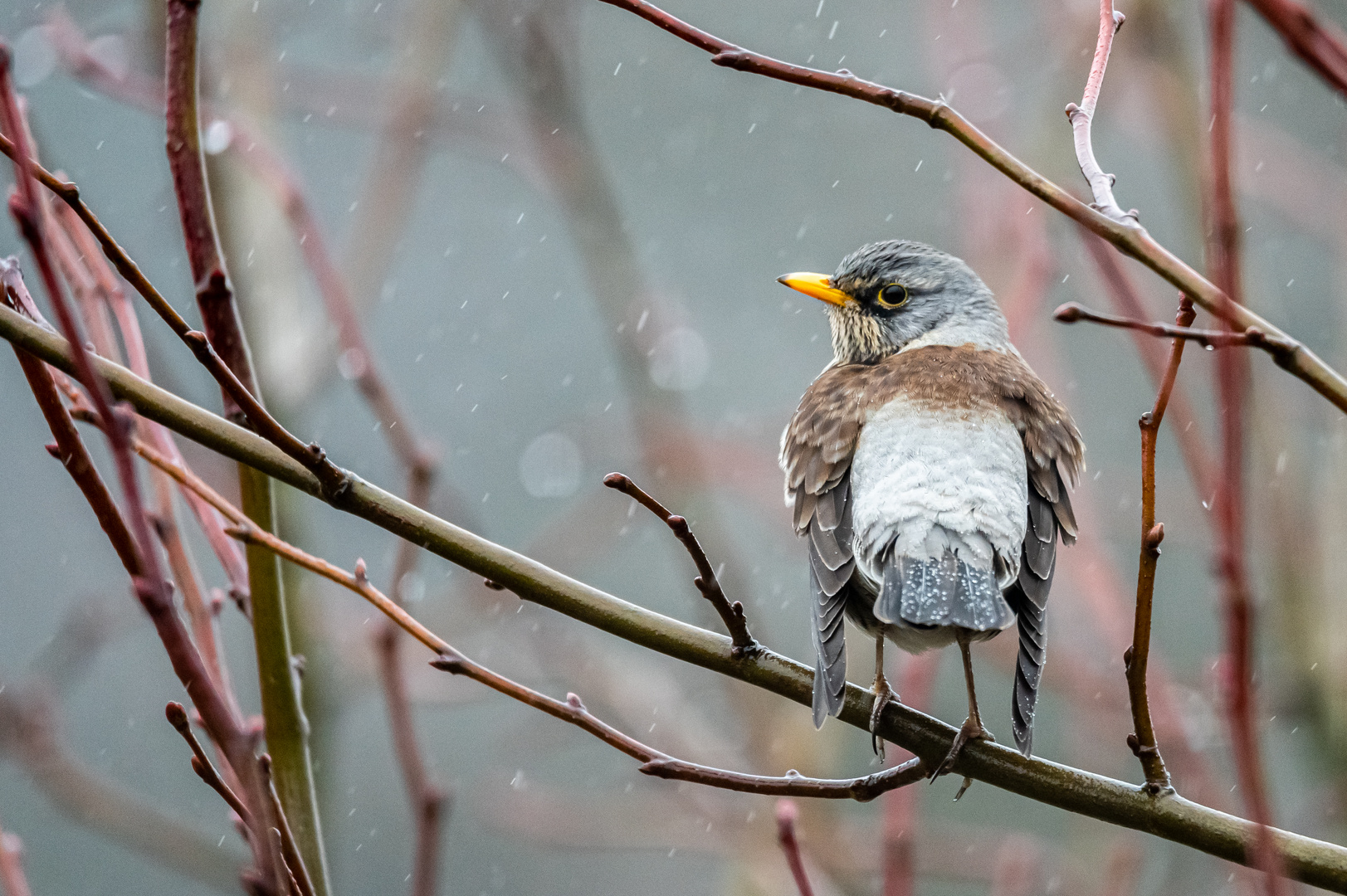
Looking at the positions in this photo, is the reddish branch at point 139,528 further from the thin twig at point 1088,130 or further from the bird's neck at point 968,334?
the bird's neck at point 968,334

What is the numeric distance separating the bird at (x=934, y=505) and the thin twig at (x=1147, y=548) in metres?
0.35

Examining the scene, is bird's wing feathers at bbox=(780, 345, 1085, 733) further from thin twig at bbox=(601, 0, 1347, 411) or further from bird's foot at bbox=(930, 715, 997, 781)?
thin twig at bbox=(601, 0, 1347, 411)

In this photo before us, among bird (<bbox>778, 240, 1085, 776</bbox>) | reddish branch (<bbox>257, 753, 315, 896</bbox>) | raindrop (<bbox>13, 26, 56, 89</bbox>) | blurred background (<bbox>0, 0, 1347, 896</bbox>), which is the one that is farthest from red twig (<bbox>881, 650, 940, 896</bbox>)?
raindrop (<bbox>13, 26, 56, 89</bbox>)

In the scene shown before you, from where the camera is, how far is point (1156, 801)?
1.93 metres

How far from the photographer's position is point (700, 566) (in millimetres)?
1694

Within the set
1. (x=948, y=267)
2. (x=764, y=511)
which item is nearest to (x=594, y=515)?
(x=764, y=511)

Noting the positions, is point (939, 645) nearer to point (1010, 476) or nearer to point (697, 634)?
point (1010, 476)

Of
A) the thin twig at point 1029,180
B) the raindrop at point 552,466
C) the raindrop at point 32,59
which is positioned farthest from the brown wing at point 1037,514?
the raindrop at point 32,59

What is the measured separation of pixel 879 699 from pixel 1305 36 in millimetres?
1324

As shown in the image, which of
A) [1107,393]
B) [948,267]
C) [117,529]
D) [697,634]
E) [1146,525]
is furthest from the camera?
[1107,393]

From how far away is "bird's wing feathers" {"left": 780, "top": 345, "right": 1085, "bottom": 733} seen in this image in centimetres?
244

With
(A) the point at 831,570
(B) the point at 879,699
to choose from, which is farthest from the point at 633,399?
(B) the point at 879,699

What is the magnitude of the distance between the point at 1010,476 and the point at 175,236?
2.97m

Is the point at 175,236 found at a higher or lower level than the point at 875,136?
lower
